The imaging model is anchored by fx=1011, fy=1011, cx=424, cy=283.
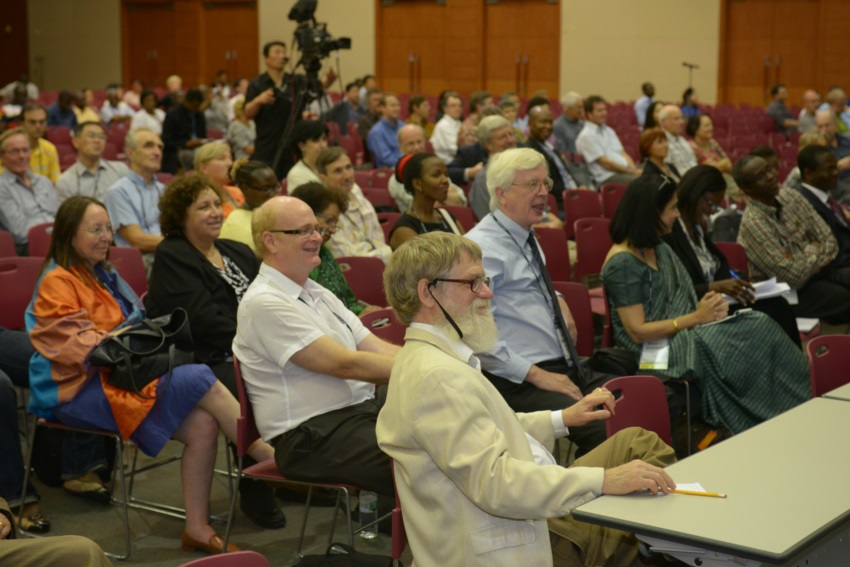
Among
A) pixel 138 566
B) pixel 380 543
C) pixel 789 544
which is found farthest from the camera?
pixel 380 543

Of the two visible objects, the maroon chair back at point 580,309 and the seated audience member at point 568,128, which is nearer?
the maroon chair back at point 580,309

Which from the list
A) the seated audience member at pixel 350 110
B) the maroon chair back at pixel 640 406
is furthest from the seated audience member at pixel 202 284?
the seated audience member at pixel 350 110

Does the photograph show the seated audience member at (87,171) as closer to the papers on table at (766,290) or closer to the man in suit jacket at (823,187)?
Answer: the papers on table at (766,290)

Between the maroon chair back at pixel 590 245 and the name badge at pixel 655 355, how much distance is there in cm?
155

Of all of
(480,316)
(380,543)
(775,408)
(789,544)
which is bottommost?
(380,543)

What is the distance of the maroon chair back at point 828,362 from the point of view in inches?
138

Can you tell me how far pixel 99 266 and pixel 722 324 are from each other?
97.9 inches

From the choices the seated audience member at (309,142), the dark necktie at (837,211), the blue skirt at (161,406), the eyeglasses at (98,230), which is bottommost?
the blue skirt at (161,406)

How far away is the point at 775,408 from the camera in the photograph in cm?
412

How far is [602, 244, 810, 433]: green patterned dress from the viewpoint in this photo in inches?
A: 160

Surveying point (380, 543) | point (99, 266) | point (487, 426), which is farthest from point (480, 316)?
point (99, 266)

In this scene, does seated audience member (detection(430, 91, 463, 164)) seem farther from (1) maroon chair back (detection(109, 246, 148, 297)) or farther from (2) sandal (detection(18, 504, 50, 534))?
(2) sandal (detection(18, 504, 50, 534))

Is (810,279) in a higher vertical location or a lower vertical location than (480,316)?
lower

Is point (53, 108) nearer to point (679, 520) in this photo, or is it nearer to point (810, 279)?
point (810, 279)
